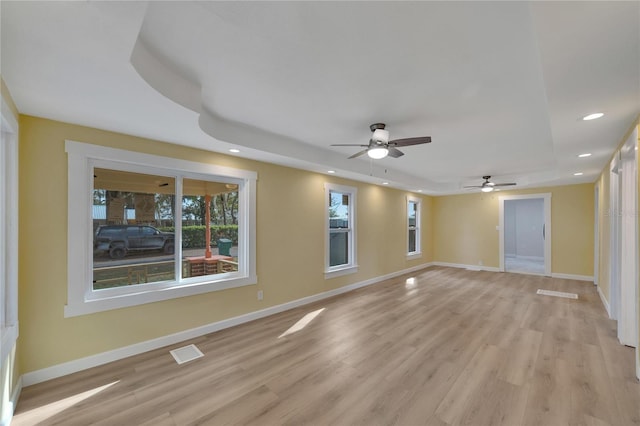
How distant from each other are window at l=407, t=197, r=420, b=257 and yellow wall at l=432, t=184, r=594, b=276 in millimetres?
1052

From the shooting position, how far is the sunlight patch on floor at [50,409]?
80.7 inches

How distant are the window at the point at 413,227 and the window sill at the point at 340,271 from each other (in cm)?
278

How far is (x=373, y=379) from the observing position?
2.56m

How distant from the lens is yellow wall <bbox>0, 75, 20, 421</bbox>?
188cm

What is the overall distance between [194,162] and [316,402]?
293cm

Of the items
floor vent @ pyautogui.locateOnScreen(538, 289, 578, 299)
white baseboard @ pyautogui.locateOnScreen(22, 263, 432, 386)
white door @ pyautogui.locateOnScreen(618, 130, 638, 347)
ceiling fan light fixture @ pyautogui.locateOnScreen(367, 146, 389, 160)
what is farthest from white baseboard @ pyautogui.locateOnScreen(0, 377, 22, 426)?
floor vent @ pyautogui.locateOnScreen(538, 289, 578, 299)

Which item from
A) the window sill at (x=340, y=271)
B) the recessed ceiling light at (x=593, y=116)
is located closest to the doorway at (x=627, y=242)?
the recessed ceiling light at (x=593, y=116)

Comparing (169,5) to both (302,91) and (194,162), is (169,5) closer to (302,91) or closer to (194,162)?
(302,91)

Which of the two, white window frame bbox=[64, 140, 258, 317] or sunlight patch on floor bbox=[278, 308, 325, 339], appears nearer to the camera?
white window frame bbox=[64, 140, 258, 317]

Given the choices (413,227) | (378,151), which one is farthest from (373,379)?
(413,227)

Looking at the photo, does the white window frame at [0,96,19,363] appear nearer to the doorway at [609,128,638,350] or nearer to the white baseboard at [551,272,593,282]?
the doorway at [609,128,638,350]

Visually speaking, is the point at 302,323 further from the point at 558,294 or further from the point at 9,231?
the point at 558,294

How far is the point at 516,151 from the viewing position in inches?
180

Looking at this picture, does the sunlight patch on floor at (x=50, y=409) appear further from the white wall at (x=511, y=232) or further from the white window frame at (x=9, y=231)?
the white wall at (x=511, y=232)
